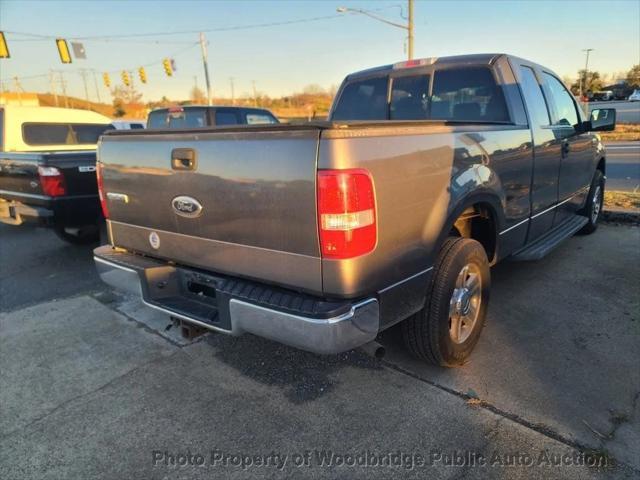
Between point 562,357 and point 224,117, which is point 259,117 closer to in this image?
point 224,117

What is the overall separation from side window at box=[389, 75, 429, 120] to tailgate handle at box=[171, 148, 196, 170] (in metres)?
2.18

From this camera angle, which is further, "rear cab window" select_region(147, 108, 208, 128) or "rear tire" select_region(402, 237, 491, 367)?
"rear cab window" select_region(147, 108, 208, 128)

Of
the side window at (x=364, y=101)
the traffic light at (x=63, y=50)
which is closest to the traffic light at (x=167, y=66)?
the traffic light at (x=63, y=50)

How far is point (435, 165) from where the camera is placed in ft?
8.18

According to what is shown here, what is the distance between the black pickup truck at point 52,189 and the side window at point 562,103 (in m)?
4.88

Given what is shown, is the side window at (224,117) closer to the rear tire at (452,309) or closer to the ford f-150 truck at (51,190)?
the ford f-150 truck at (51,190)

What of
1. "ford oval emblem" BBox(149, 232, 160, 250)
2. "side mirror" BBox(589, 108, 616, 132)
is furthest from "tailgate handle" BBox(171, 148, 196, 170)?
"side mirror" BBox(589, 108, 616, 132)

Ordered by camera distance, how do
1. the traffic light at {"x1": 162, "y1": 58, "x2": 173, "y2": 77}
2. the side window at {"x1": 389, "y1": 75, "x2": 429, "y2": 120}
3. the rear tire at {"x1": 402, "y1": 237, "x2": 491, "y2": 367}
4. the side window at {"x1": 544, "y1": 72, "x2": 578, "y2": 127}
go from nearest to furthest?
the rear tire at {"x1": 402, "y1": 237, "x2": 491, "y2": 367}
the side window at {"x1": 389, "y1": 75, "x2": 429, "y2": 120}
the side window at {"x1": 544, "y1": 72, "x2": 578, "y2": 127}
the traffic light at {"x1": 162, "y1": 58, "x2": 173, "y2": 77}

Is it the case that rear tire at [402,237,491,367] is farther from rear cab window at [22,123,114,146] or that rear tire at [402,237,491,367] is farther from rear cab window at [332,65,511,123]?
rear cab window at [22,123,114,146]

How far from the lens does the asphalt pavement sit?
31.9ft

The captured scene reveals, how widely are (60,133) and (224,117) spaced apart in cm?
286

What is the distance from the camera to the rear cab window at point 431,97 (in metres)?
3.65

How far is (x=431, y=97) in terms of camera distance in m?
3.92

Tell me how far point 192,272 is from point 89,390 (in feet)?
3.50
